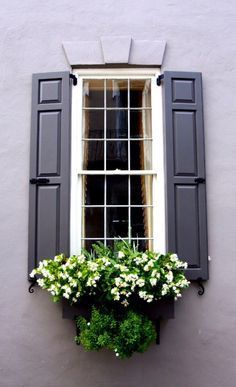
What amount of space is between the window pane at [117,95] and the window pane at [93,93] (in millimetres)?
75

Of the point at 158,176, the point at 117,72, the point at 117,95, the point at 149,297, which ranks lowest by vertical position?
the point at 149,297

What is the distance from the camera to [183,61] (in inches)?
170

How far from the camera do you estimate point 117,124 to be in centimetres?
443

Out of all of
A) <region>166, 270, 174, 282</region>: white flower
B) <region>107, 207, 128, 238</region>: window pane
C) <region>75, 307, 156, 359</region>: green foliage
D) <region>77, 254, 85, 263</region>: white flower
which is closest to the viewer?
<region>75, 307, 156, 359</region>: green foliage

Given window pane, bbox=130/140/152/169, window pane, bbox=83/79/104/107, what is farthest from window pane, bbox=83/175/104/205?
window pane, bbox=83/79/104/107

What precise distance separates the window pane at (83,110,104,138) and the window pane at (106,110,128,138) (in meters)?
0.07

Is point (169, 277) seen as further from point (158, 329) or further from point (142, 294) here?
point (158, 329)

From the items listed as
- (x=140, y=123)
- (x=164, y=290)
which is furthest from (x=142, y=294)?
(x=140, y=123)

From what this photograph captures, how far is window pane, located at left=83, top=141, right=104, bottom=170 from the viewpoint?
14.2ft

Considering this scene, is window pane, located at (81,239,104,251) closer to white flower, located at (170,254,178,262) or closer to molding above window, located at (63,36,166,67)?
white flower, located at (170,254,178,262)

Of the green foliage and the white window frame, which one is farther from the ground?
the white window frame

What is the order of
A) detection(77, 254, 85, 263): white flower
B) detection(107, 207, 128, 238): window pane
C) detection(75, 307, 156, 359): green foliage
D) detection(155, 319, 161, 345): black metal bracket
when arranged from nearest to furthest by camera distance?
detection(75, 307, 156, 359): green foliage
detection(77, 254, 85, 263): white flower
detection(155, 319, 161, 345): black metal bracket
detection(107, 207, 128, 238): window pane

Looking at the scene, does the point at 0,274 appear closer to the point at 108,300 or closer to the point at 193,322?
the point at 108,300

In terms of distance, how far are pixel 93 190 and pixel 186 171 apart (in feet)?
3.13
